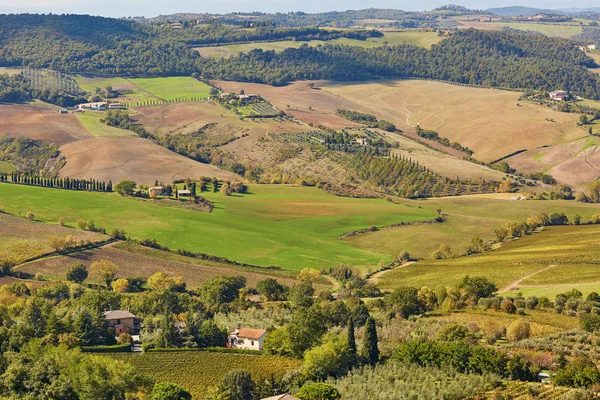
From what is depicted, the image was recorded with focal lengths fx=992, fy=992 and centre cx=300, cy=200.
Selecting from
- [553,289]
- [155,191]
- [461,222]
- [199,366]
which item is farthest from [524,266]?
[155,191]

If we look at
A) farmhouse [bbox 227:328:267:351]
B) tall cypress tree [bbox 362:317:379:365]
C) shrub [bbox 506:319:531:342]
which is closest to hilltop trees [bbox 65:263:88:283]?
farmhouse [bbox 227:328:267:351]

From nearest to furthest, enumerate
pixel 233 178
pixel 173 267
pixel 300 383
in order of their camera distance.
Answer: pixel 300 383 → pixel 173 267 → pixel 233 178

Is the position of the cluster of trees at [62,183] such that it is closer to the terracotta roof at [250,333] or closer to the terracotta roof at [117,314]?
the terracotta roof at [117,314]

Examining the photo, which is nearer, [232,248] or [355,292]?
[355,292]

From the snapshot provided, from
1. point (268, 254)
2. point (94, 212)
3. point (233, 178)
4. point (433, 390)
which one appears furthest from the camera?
point (233, 178)

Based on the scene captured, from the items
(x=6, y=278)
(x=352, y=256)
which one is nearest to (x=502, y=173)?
(x=352, y=256)

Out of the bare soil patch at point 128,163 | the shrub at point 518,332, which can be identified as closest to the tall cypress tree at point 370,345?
the shrub at point 518,332

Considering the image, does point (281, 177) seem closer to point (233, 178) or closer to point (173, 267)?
point (233, 178)
